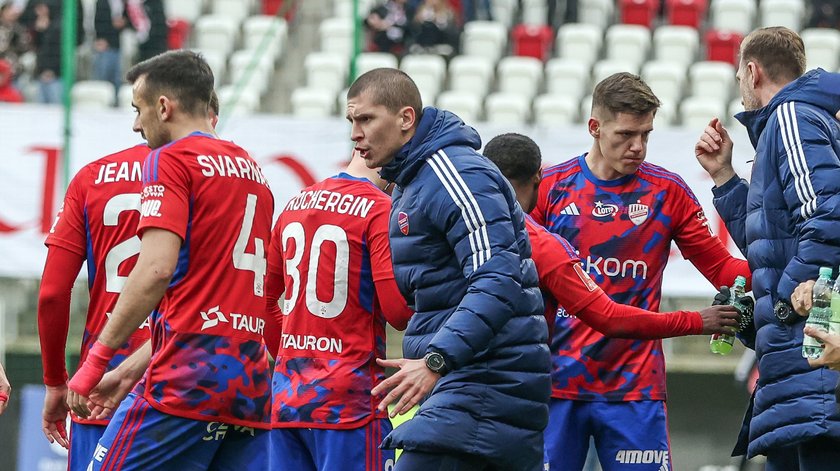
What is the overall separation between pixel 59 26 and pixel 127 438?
9.03 meters

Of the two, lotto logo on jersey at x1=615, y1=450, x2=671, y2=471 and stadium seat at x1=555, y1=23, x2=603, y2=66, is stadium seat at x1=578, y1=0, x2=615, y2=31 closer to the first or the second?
stadium seat at x1=555, y1=23, x2=603, y2=66

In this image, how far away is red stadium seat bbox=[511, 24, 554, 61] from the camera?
669 inches

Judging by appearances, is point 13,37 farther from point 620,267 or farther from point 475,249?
point 475,249

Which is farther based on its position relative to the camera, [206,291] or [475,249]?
[206,291]

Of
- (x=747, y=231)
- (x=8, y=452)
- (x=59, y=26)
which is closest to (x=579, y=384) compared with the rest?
(x=747, y=231)

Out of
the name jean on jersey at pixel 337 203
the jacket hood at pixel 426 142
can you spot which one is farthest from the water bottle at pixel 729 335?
the name jean on jersey at pixel 337 203

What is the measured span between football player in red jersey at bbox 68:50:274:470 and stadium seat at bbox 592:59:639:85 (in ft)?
35.0

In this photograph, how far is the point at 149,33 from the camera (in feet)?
47.9

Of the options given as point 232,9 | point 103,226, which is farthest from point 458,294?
point 232,9

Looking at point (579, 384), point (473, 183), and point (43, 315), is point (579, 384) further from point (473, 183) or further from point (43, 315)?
point (43, 315)

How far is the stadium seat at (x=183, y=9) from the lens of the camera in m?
17.6

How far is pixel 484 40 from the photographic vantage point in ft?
56.1

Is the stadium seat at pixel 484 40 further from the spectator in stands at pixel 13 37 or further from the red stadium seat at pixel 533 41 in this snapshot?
the spectator in stands at pixel 13 37

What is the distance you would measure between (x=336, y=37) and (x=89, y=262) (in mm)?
→ 10598
